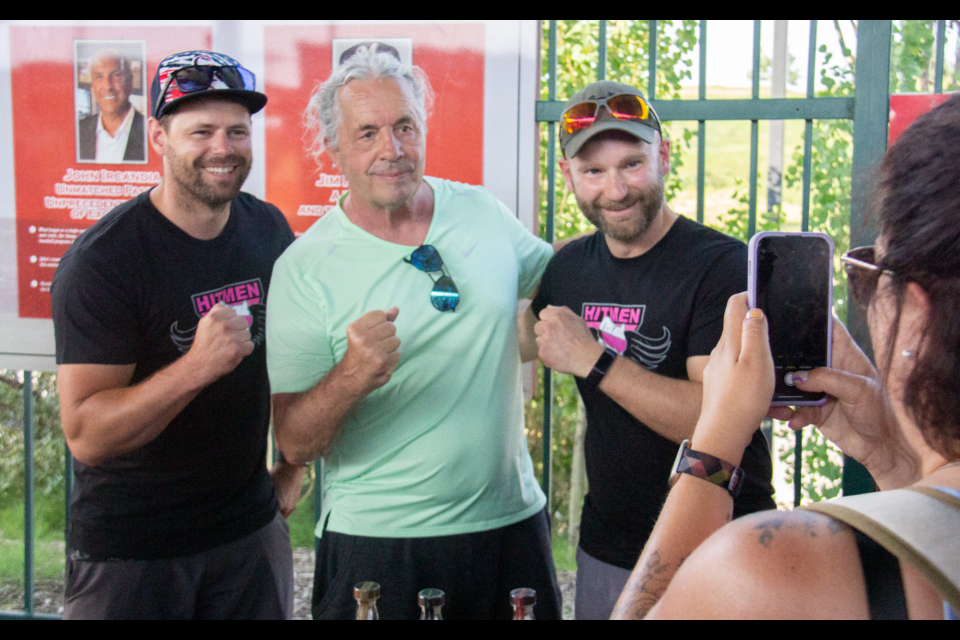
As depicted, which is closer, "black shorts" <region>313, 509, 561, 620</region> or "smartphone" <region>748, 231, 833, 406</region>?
"smartphone" <region>748, 231, 833, 406</region>

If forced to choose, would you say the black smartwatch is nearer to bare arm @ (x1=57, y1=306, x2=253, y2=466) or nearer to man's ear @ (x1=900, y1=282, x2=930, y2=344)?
bare arm @ (x1=57, y1=306, x2=253, y2=466)

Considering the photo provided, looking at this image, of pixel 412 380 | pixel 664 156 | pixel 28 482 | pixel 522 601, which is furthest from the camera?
pixel 28 482

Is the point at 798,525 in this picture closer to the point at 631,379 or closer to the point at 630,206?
the point at 631,379

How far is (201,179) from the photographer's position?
216 centimetres

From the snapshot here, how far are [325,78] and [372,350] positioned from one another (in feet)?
3.58

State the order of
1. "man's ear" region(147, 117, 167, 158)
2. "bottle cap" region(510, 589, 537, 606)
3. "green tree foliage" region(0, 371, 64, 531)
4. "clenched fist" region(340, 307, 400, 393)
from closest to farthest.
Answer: "bottle cap" region(510, 589, 537, 606) < "clenched fist" region(340, 307, 400, 393) < "man's ear" region(147, 117, 167, 158) < "green tree foliage" region(0, 371, 64, 531)

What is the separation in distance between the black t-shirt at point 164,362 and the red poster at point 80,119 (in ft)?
1.51

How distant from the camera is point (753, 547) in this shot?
766 mm

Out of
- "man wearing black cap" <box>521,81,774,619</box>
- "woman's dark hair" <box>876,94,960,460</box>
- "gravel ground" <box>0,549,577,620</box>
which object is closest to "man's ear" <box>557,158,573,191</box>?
"man wearing black cap" <box>521,81,774,619</box>

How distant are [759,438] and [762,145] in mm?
4783

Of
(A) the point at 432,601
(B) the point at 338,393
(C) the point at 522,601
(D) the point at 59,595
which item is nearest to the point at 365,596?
(A) the point at 432,601

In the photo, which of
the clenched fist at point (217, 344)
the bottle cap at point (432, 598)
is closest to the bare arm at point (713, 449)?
the bottle cap at point (432, 598)

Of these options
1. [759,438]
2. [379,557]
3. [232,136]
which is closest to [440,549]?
[379,557]

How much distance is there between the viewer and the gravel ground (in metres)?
3.63
